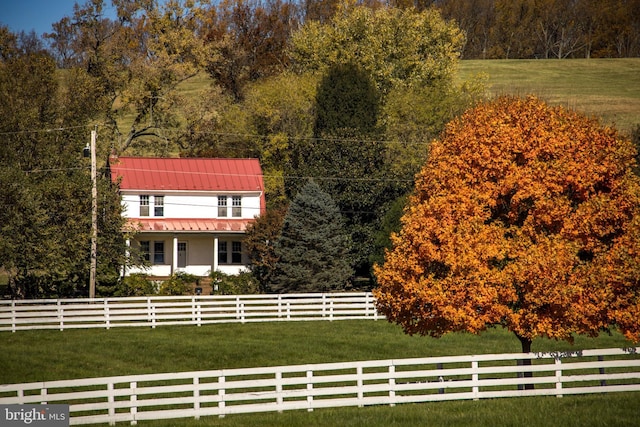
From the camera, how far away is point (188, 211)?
5847cm

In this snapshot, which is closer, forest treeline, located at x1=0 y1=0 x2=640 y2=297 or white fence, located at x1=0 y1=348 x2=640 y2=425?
white fence, located at x1=0 y1=348 x2=640 y2=425

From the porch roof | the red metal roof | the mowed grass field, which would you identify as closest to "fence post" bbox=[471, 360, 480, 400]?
the mowed grass field

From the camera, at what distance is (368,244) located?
56.6 metres

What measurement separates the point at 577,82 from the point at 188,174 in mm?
65645

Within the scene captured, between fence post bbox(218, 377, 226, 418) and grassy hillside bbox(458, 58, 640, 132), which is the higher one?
grassy hillside bbox(458, 58, 640, 132)

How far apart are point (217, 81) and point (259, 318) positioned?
1954 inches

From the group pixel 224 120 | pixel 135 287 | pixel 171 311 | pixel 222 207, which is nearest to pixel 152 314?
pixel 171 311

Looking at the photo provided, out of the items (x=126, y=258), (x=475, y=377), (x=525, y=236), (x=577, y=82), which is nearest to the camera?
(x=475, y=377)

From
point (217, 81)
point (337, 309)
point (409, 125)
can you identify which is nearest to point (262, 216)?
point (337, 309)

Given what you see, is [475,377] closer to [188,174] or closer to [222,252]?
[222,252]

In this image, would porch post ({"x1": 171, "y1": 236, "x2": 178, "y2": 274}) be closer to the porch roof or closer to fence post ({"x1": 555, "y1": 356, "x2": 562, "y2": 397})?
the porch roof

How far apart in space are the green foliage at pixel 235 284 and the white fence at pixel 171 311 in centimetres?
663

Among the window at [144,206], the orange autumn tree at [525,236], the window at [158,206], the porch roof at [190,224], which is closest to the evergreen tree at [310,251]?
the porch roof at [190,224]

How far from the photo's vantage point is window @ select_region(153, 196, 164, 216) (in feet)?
191
